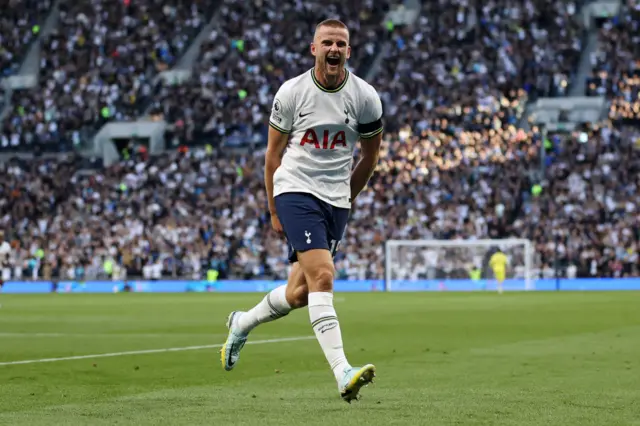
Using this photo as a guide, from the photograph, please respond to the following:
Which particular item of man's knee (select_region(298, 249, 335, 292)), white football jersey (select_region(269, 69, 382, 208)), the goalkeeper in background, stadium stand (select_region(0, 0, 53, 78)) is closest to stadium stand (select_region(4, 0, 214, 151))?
stadium stand (select_region(0, 0, 53, 78))

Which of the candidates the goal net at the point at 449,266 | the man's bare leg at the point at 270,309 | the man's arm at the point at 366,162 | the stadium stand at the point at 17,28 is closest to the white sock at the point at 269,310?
the man's bare leg at the point at 270,309

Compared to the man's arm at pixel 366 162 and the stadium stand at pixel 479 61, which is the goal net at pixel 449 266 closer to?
the stadium stand at pixel 479 61

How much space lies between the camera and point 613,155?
4119 centimetres

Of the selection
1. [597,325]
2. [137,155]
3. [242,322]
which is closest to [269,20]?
[137,155]

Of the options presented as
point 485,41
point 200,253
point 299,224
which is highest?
point 485,41

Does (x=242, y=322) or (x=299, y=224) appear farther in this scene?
(x=242, y=322)

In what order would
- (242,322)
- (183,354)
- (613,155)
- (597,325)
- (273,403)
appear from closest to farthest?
1. (273,403)
2. (242,322)
3. (183,354)
4. (597,325)
5. (613,155)

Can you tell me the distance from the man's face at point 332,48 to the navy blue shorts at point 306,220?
903 mm

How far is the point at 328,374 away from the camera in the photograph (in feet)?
34.0

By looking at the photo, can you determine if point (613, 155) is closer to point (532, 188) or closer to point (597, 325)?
point (532, 188)

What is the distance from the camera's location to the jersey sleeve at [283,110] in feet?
27.5

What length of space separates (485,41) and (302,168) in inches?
1536

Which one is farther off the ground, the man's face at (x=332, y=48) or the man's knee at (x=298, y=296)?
the man's face at (x=332, y=48)

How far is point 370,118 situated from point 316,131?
441 mm
